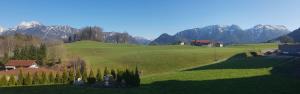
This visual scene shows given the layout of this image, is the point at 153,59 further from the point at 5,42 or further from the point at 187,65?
the point at 5,42

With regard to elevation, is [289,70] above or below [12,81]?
above

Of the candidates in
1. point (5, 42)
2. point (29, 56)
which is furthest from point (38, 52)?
point (5, 42)

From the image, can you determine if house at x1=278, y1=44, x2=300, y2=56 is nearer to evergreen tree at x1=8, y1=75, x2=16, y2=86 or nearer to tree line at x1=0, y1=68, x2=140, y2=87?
tree line at x1=0, y1=68, x2=140, y2=87

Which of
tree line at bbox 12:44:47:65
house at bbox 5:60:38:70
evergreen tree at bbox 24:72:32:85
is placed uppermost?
tree line at bbox 12:44:47:65

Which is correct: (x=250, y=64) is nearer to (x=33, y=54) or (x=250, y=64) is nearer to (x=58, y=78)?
(x=58, y=78)

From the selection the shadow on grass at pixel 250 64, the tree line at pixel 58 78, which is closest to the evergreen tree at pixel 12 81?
the tree line at pixel 58 78

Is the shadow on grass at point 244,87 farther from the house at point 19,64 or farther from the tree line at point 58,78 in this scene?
the house at point 19,64

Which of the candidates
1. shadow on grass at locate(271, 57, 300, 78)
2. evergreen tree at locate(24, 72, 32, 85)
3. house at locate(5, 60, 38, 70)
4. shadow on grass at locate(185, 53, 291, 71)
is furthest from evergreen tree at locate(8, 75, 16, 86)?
shadow on grass at locate(271, 57, 300, 78)

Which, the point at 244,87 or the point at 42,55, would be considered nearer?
the point at 244,87

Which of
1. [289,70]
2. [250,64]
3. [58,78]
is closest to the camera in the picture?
[289,70]

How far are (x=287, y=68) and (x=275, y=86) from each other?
862 inches

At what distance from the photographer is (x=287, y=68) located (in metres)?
67.6

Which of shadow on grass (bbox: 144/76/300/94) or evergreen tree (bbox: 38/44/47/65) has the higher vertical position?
evergreen tree (bbox: 38/44/47/65)

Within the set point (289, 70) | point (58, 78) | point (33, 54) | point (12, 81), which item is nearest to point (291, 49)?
point (289, 70)
